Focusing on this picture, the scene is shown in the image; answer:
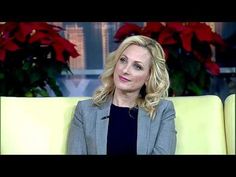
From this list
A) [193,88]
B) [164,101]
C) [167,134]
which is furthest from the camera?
[193,88]

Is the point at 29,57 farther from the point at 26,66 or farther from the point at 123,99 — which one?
the point at 123,99

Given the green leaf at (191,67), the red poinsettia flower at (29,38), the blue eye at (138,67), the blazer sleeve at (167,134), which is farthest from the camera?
the green leaf at (191,67)

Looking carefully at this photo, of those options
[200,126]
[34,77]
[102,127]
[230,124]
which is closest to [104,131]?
[102,127]

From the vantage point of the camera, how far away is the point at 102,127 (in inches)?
72.7

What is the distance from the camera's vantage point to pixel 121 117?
6.20ft

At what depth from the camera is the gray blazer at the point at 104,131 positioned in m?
1.80

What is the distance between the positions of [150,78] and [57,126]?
441 millimetres

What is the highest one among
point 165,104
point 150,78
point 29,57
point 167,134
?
point 29,57

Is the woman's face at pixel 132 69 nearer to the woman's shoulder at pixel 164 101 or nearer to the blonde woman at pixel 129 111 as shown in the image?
the blonde woman at pixel 129 111

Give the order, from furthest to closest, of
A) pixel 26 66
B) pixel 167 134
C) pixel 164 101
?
pixel 26 66 < pixel 164 101 < pixel 167 134

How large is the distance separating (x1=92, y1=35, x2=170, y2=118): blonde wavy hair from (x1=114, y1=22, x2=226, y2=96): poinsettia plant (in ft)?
1.27

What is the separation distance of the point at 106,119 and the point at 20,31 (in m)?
0.72

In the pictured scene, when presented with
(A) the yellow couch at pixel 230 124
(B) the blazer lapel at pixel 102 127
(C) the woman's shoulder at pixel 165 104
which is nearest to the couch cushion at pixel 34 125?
(B) the blazer lapel at pixel 102 127
